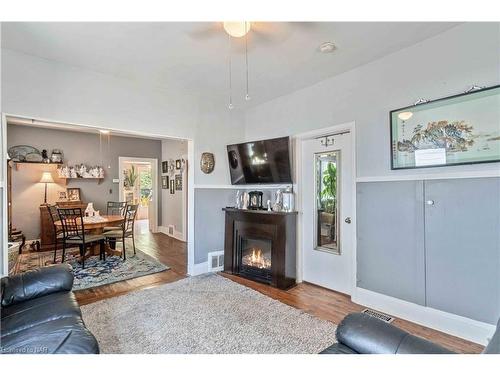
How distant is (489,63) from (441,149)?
0.72 metres

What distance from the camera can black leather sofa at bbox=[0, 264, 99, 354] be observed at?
4.18ft

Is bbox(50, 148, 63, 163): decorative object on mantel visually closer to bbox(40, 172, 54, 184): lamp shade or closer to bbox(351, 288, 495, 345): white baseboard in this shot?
bbox(40, 172, 54, 184): lamp shade

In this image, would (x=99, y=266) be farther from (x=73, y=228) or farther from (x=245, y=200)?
(x=245, y=200)

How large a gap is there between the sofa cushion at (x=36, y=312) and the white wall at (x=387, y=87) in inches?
112

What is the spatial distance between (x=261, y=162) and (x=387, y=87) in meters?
1.77

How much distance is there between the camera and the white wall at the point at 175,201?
251 inches

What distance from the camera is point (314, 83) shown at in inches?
132

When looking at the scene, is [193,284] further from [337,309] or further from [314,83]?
[314,83]

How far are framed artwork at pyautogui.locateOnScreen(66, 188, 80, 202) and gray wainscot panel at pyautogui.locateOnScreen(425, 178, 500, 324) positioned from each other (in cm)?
654

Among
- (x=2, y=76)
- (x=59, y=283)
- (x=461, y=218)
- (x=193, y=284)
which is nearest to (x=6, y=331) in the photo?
(x=59, y=283)

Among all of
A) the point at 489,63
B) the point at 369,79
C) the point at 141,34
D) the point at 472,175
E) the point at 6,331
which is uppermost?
the point at 141,34

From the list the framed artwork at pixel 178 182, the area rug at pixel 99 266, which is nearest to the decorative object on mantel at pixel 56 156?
the area rug at pixel 99 266

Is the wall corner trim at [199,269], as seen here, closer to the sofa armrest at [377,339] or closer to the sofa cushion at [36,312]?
the sofa cushion at [36,312]

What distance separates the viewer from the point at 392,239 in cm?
265
